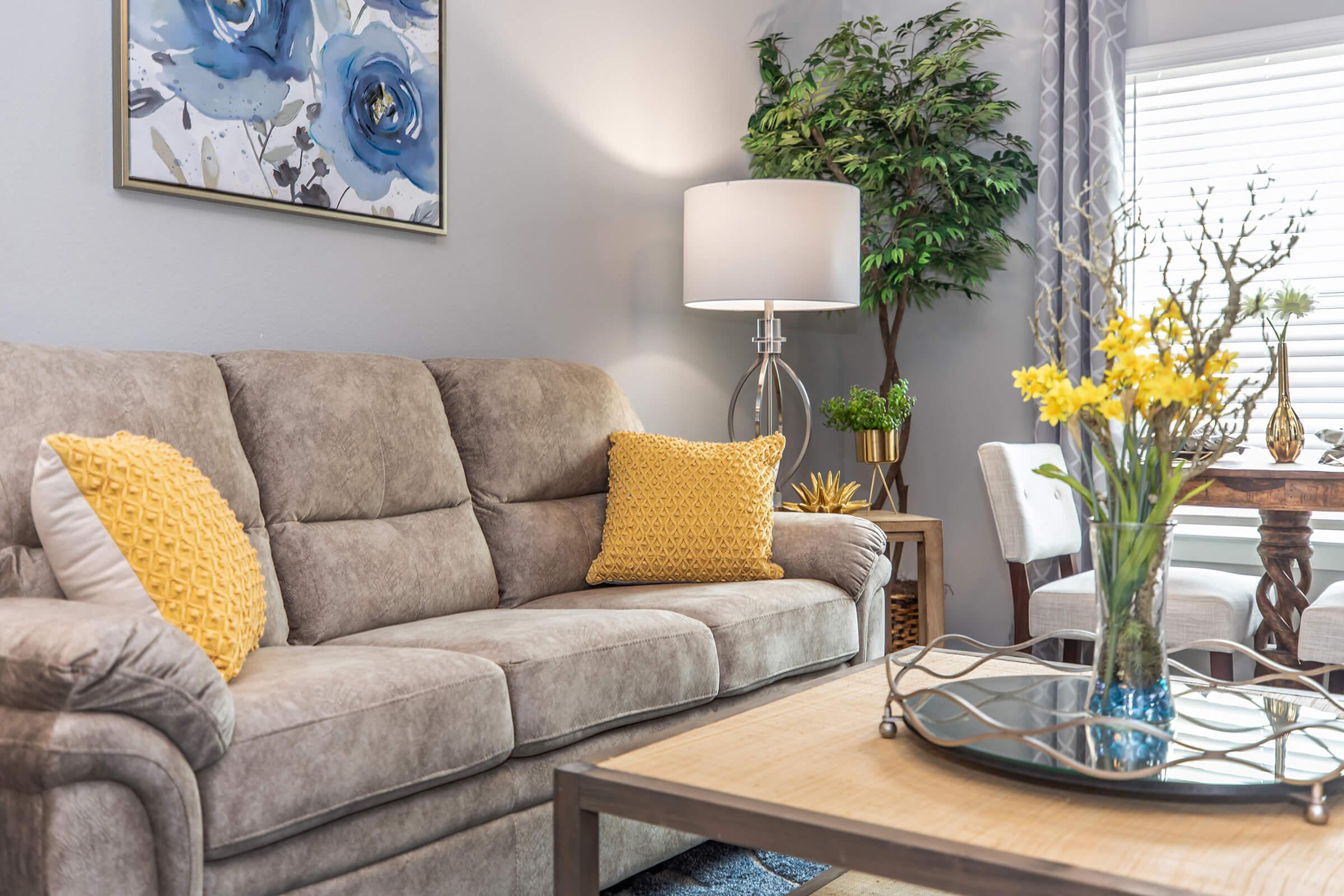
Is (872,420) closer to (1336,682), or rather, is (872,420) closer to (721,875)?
(1336,682)

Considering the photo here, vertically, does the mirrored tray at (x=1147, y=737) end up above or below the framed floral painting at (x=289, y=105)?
below

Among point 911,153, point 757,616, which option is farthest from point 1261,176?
point 757,616

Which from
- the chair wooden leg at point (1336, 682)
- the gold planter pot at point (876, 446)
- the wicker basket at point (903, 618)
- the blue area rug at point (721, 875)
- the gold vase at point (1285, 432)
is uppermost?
the gold vase at point (1285, 432)

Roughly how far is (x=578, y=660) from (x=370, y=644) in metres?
0.38

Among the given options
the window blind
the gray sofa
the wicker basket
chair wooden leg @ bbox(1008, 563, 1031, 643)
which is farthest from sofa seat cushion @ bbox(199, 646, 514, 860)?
the window blind

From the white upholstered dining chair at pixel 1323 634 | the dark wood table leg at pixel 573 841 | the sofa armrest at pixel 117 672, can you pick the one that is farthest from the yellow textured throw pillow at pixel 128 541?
the white upholstered dining chair at pixel 1323 634

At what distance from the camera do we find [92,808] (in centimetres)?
129

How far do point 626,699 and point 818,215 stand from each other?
5.63 ft

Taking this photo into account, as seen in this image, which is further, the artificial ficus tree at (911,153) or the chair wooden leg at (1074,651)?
the artificial ficus tree at (911,153)

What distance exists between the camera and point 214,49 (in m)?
2.45

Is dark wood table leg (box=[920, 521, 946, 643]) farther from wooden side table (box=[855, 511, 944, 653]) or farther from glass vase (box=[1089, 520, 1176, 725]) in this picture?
glass vase (box=[1089, 520, 1176, 725])

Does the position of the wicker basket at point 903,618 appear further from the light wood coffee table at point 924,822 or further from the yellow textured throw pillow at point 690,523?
the light wood coffee table at point 924,822

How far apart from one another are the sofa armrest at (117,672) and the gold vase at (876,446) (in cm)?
255

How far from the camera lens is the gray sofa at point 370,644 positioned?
51.5 inches
